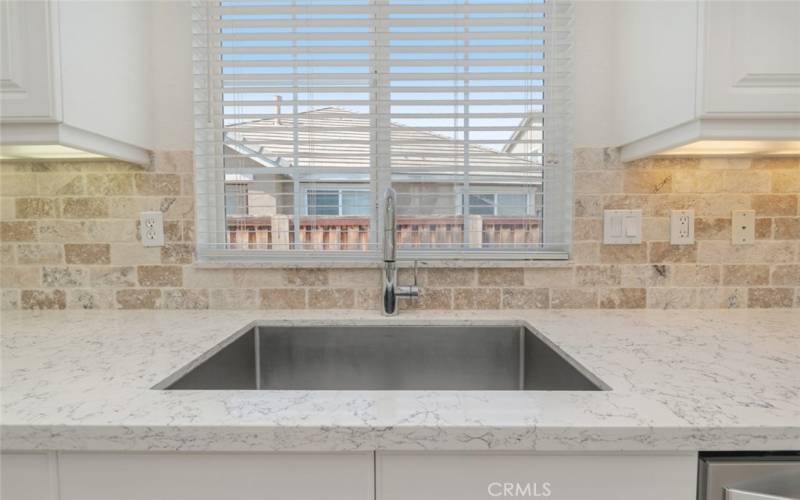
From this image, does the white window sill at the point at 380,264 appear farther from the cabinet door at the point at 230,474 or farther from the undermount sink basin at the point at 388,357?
the cabinet door at the point at 230,474

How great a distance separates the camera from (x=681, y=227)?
1.35m

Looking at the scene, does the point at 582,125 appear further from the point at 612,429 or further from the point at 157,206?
the point at 157,206

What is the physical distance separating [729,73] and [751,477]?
84cm

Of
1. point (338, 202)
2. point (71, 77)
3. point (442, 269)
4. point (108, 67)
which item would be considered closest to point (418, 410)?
point (442, 269)

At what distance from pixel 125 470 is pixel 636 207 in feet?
4.86

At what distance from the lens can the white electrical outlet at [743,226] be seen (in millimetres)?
1338

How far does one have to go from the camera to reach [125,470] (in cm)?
65

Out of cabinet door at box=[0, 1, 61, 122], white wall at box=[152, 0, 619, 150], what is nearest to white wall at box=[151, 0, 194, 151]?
white wall at box=[152, 0, 619, 150]

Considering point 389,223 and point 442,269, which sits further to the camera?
point 442,269

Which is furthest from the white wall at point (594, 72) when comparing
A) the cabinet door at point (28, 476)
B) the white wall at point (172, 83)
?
the cabinet door at point (28, 476)

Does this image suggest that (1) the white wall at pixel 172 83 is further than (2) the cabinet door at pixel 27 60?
Yes
